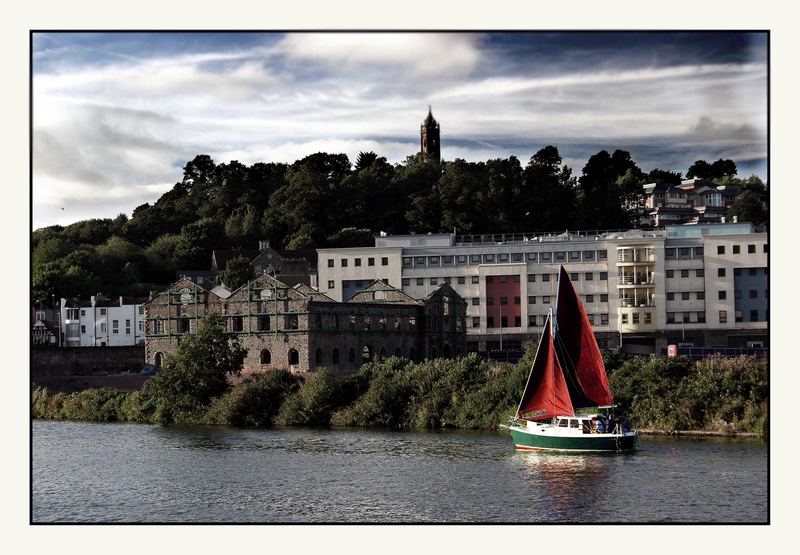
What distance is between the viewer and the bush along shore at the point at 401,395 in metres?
46.7

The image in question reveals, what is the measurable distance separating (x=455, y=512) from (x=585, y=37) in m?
11.8

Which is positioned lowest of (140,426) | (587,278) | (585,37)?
(140,426)

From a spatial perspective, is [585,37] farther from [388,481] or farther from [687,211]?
[687,211]

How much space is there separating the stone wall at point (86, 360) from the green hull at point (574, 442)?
39803 millimetres

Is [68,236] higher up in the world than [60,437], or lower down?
Result: higher up

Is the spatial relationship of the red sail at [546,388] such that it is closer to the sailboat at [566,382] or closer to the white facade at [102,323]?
the sailboat at [566,382]

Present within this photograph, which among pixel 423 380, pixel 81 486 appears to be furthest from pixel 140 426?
pixel 81 486

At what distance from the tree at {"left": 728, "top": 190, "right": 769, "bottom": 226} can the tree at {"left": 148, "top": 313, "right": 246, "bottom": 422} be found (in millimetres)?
45230

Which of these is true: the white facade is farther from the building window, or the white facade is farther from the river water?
the river water

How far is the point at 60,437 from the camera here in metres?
49.7

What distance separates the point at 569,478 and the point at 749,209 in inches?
2329

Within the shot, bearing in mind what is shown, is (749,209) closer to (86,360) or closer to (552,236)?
(552,236)

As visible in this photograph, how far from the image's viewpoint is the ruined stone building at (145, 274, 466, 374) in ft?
227

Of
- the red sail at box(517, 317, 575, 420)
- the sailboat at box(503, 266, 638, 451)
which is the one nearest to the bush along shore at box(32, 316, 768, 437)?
the sailboat at box(503, 266, 638, 451)
